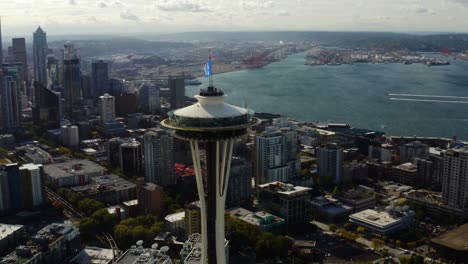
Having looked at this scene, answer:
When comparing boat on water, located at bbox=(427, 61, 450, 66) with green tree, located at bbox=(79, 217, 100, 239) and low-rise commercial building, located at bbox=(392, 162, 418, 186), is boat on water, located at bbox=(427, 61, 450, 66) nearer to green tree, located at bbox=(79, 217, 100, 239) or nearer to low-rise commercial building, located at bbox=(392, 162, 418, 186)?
low-rise commercial building, located at bbox=(392, 162, 418, 186)

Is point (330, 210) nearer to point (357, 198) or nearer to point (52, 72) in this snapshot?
point (357, 198)

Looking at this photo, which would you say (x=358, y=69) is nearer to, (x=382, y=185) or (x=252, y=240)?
(x=382, y=185)

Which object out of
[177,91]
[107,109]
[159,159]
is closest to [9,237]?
[159,159]

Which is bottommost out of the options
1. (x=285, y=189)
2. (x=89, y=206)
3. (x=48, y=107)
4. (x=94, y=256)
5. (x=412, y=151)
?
(x=94, y=256)

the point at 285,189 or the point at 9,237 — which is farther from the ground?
the point at 285,189

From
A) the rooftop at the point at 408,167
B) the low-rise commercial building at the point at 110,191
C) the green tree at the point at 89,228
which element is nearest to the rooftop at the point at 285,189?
the low-rise commercial building at the point at 110,191

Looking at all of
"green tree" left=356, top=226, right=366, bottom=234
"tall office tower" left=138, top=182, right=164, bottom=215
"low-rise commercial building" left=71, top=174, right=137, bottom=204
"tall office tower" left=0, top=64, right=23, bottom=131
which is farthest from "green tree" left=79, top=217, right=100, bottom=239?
"tall office tower" left=0, top=64, right=23, bottom=131
